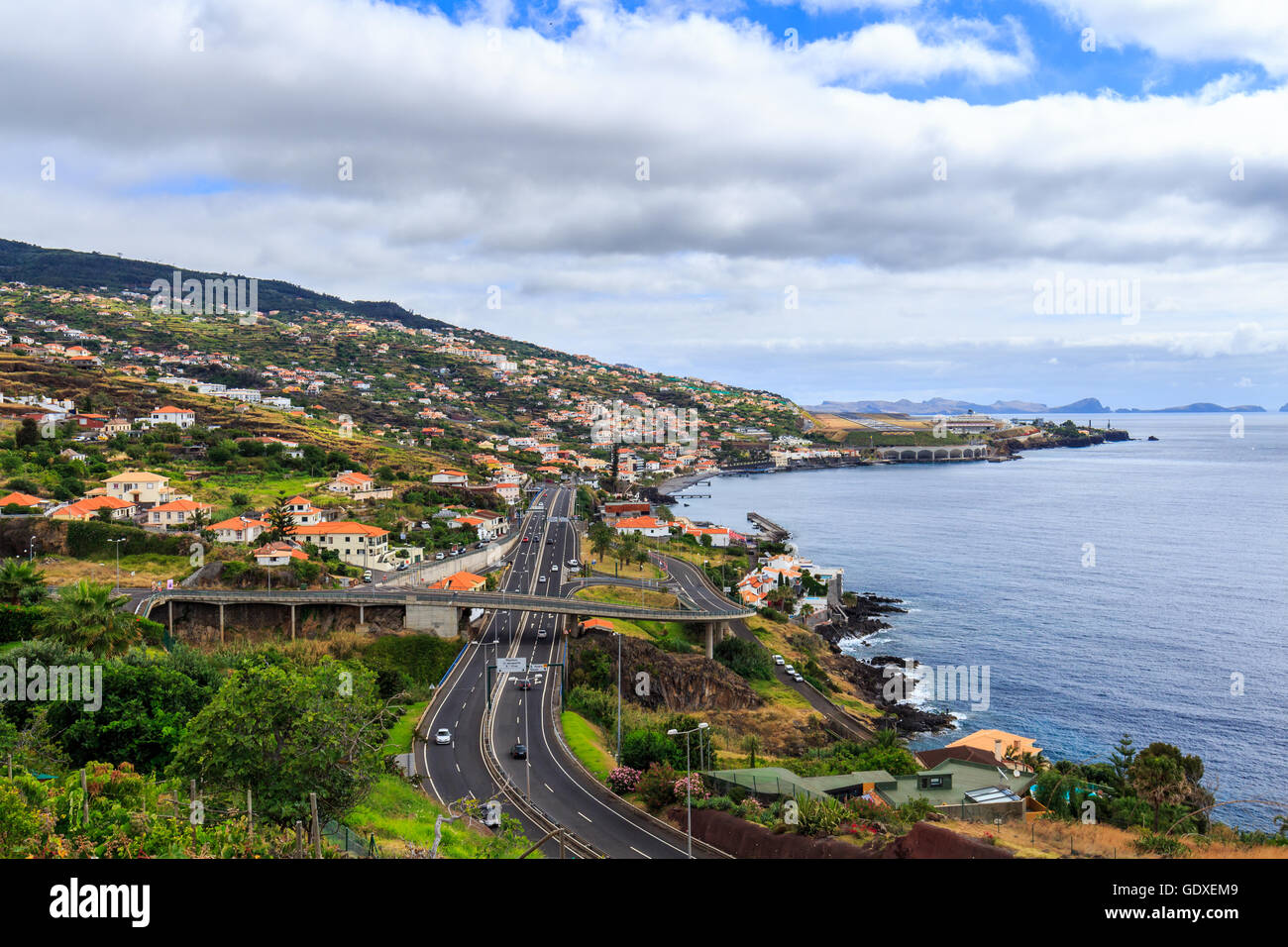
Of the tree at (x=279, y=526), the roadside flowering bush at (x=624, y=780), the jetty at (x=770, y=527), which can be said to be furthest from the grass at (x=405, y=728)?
the jetty at (x=770, y=527)

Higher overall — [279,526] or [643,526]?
[279,526]

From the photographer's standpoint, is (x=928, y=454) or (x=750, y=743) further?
(x=928, y=454)

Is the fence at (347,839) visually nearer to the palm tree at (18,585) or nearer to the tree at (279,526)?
the palm tree at (18,585)

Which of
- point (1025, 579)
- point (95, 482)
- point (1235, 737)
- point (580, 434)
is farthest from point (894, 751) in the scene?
point (580, 434)

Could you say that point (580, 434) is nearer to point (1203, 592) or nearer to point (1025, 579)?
point (1025, 579)

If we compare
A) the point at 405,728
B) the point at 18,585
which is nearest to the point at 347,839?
the point at 405,728

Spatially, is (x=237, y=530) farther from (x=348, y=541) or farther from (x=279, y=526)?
(x=348, y=541)
